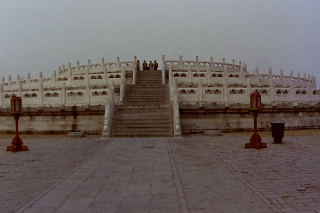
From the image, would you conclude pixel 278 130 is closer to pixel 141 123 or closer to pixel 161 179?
pixel 141 123

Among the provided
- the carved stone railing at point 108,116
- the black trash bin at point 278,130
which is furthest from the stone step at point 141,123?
the black trash bin at point 278,130

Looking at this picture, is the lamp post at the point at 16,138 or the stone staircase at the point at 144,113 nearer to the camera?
the lamp post at the point at 16,138

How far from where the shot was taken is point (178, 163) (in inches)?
314

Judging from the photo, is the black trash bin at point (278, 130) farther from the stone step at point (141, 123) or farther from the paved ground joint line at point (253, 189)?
the stone step at point (141, 123)

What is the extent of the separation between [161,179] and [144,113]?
352 inches

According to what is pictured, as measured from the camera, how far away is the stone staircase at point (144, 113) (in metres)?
13.7

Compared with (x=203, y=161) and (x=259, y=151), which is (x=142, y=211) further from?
(x=259, y=151)

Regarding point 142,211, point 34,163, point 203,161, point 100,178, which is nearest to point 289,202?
point 142,211

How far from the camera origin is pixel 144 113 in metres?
15.2

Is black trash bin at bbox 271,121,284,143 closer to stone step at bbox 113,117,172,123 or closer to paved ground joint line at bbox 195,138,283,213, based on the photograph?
paved ground joint line at bbox 195,138,283,213

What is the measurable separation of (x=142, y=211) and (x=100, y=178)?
7.35ft

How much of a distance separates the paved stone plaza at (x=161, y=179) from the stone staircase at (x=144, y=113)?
3.10m

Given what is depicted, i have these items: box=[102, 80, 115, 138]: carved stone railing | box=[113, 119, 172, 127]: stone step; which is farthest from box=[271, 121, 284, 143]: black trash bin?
box=[102, 80, 115, 138]: carved stone railing

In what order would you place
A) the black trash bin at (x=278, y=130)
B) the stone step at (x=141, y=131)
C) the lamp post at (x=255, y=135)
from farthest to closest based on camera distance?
the stone step at (x=141, y=131) → the black trash bin at (x=278, y=130) → the lamp post at (x=255, y=135)
